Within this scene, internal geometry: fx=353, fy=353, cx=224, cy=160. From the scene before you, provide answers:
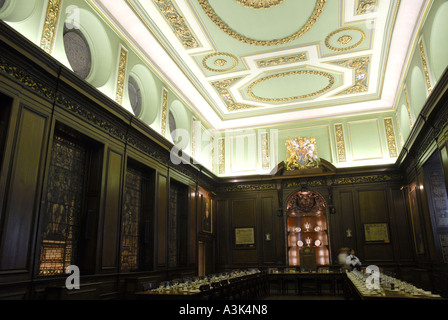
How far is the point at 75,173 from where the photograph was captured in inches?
293

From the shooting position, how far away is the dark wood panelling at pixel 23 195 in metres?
5.29

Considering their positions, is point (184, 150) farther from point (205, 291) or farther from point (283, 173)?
point (205, 291)

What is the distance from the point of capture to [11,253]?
5.31m

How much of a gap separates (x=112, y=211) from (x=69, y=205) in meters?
1.04

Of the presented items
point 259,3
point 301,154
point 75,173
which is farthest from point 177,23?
point 301,154

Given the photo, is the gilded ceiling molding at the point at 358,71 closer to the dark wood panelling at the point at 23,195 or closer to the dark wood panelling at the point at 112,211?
the dark wood panelling at the point at 112,211

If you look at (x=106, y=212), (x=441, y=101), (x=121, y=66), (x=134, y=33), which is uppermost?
(x=134, y=33)

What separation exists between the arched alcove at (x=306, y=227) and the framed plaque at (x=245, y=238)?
1446 millimetres

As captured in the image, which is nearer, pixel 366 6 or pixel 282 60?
pixel 366 6

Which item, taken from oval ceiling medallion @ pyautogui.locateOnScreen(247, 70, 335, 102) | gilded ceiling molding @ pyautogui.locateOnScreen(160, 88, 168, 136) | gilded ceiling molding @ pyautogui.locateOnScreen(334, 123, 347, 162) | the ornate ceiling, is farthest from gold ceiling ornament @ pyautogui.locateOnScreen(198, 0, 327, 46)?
gilded ceiling molding @ pyautogui.locateOnScreen(334, 123, 347, 162)

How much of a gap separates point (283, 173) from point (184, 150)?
440 centimetres

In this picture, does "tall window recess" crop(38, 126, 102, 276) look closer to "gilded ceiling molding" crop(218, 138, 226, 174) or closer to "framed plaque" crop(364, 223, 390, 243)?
"gilded ceiling molding" crop(218, 138, 226, 174)

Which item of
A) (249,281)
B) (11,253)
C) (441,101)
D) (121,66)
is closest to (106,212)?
(11,253)

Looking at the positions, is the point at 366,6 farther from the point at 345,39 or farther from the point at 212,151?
the point at 212,151
